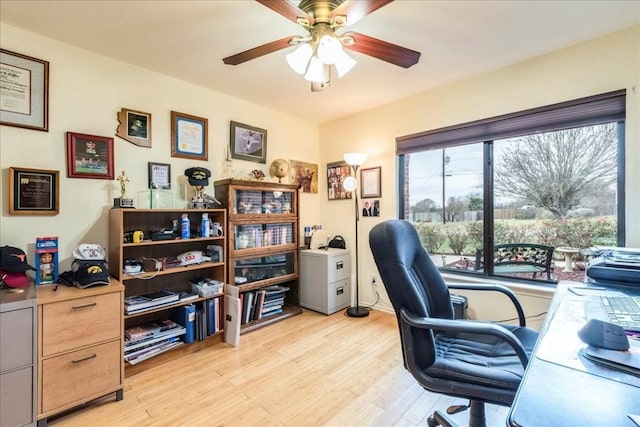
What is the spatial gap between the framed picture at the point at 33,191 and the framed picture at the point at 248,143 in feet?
4.82

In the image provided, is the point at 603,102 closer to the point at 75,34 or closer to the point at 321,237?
the point at 321,237

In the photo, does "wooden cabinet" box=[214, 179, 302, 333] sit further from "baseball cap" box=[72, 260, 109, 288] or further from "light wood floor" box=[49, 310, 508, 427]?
"baseball cap" box=[72, 260, 109, 288]

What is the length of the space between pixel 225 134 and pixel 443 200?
2366 millimetres

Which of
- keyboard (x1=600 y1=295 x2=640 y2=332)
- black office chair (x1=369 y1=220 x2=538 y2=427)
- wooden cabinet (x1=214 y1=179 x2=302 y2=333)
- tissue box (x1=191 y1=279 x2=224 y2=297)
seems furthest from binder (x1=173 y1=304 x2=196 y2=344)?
keyboard (x1=600 y1=295 x2=640 y2=332)

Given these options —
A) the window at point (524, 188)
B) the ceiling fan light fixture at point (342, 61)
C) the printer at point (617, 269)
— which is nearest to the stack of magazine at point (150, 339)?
the ceiling fan light fixture at point (342, 61)

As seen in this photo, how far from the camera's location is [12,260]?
1.72 meters

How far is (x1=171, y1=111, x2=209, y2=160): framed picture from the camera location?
2652mm

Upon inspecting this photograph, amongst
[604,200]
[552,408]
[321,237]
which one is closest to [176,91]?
[321,237]

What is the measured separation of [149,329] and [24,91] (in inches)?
73.8

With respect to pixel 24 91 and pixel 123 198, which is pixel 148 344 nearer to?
pixel 123 198

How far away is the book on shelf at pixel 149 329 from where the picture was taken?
217 centimetres

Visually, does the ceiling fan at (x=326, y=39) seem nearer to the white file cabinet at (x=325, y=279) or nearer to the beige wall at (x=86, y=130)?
the beige wall at (x=86, y=130)

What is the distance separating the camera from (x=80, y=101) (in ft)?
7.14

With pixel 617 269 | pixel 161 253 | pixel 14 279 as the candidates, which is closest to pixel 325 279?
pixel 161 253
